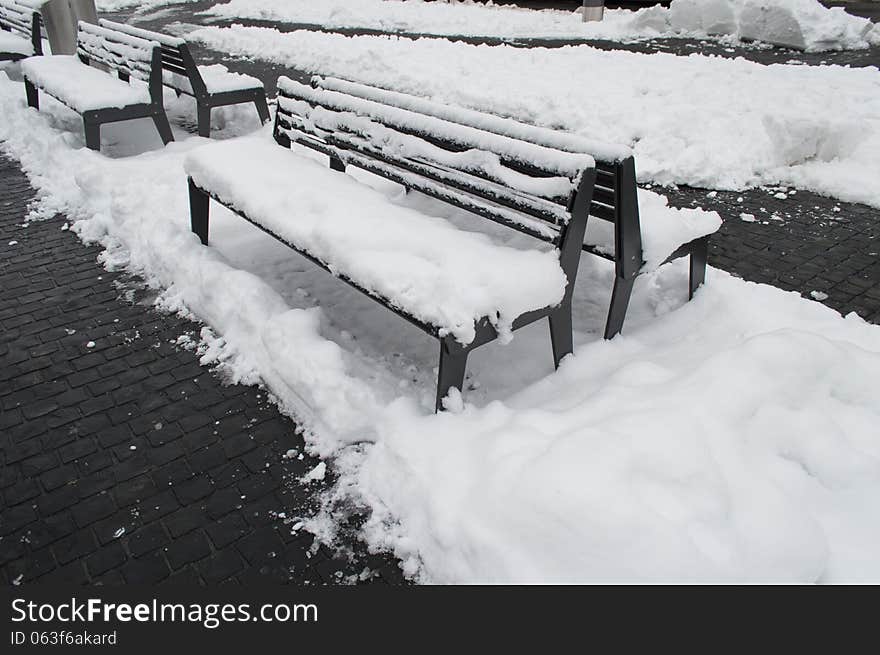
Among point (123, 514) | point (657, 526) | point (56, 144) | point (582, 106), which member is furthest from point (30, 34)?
point (657, 526)

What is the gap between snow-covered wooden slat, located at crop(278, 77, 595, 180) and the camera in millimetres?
2738

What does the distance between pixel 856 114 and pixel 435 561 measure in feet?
19.8

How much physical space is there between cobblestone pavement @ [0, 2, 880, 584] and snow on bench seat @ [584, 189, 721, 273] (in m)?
0.86

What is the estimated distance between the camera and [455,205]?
3.33 meters

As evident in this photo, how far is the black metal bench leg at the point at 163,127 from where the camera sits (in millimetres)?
6223

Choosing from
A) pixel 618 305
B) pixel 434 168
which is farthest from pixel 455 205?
pixel 618 305

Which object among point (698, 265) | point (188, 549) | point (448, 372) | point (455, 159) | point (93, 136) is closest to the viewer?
point (188, 549)

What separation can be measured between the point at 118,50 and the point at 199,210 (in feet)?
11.6

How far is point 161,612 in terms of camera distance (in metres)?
2.21

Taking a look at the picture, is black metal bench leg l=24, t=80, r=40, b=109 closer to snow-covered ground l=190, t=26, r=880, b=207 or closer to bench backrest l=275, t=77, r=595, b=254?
snow-covered ground l=190, t=26, r=880, b=207

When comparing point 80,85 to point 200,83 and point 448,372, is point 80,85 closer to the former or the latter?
point 200,83

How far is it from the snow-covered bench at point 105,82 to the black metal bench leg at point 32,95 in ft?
0.04

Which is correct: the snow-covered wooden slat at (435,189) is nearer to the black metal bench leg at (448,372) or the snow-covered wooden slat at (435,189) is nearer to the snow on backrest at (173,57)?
the black metal bench leg at (448,372)

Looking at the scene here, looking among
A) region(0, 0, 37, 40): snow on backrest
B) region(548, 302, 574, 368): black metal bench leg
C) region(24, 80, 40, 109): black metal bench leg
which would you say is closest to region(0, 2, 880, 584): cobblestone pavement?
region(548, 302, 574, 368): black metal bench leg
